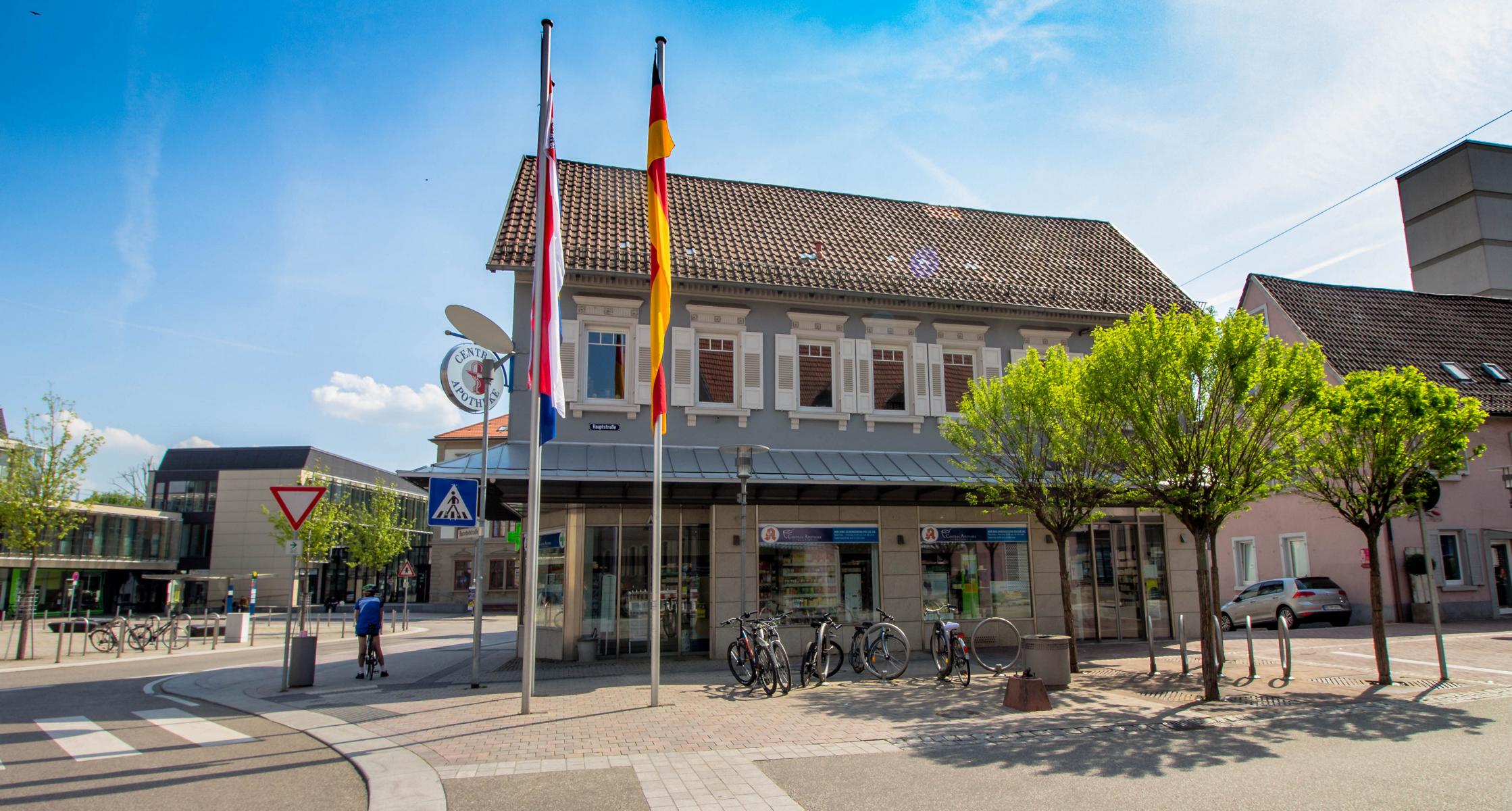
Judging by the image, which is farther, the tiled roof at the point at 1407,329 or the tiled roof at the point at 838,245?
the tiled roof at the point at 1407,329

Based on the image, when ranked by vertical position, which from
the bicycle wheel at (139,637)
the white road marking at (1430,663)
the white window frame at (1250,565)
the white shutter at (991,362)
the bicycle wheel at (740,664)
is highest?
the white shutter at (991,362)

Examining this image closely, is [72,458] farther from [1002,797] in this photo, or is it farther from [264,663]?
[1002,797]

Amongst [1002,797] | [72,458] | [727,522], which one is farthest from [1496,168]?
Result: [72,458]

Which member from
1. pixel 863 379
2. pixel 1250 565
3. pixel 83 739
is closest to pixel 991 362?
pixel 863 379

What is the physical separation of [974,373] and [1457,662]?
9643mm

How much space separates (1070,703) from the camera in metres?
10.8

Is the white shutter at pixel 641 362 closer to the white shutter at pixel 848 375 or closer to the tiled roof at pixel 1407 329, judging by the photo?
the white shutter at pixel 848 375

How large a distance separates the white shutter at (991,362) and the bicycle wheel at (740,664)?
28.8 feet

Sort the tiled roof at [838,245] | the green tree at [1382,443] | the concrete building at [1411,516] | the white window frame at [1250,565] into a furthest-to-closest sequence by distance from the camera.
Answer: the white window frame at [1250,565] → the concrete building at [1411,516] → the tiled roof at [838,245] → the green tree at [1382,443]

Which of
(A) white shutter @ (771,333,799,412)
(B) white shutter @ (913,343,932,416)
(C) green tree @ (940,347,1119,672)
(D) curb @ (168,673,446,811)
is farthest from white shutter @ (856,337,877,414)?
(D) curb @ (168,673,446,811)

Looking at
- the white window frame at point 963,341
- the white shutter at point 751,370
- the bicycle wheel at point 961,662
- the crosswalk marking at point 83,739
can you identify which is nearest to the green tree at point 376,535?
the white shutter at point 751,370

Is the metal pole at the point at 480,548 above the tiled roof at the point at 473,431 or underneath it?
underneath

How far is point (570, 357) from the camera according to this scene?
642 inches

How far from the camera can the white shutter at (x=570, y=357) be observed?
16.1 metres
